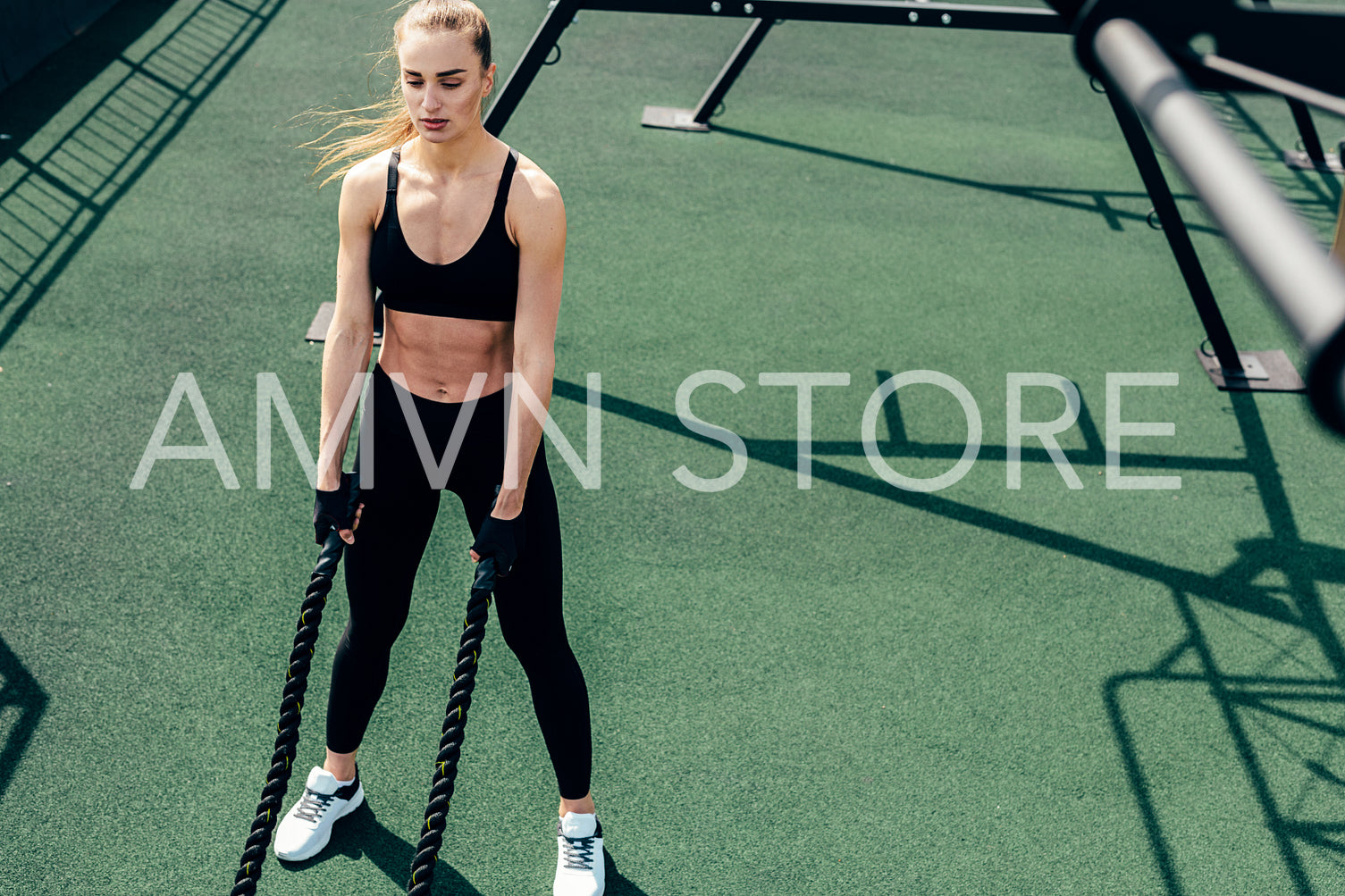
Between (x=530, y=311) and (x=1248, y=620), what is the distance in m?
2.66

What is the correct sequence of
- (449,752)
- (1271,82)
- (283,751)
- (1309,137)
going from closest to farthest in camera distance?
(1271,82), (449,752), (283,751), (1309,137)

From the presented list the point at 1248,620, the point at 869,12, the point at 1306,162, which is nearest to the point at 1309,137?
the point at 1306,162

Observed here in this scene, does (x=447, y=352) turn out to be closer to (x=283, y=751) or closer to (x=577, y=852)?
(x=283, y=751)

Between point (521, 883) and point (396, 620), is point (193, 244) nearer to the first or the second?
point (396, 620)

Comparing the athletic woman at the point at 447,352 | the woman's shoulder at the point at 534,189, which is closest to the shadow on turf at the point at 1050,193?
the athletic woman at the point at 447,352

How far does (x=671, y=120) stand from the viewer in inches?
249

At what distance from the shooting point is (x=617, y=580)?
11.7ft

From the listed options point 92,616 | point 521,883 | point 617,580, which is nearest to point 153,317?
point 92,616

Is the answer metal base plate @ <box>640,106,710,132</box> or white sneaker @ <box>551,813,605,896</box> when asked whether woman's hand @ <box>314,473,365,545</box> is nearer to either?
white sneaker @ <box>551,813,605,896</box>

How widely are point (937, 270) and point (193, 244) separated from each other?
3387 mm

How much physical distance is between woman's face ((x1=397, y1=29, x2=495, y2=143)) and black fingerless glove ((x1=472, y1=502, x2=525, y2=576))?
2.46ft

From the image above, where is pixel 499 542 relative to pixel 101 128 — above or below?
above

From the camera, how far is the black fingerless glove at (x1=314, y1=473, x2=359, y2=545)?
7.44 ft

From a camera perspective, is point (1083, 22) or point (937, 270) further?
point (937, 270)
